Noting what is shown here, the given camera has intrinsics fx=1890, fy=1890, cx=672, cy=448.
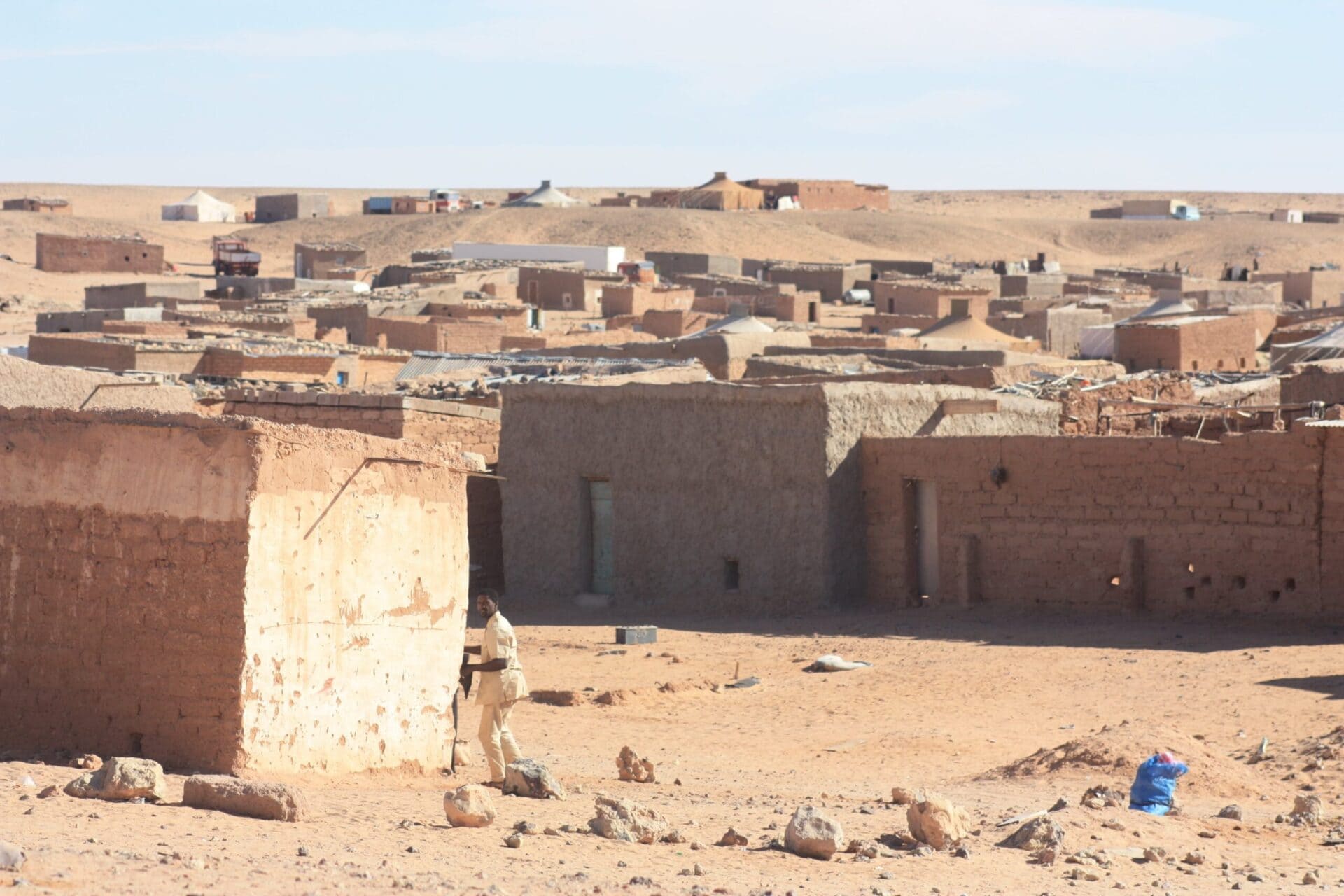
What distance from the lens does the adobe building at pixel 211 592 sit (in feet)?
26.8

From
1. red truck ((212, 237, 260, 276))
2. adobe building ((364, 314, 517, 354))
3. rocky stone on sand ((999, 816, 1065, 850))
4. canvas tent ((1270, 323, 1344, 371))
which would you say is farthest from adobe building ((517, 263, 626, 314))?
rocky stone on sand ((999, 816, 1065, 850))

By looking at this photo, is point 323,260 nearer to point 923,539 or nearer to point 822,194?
point 822,194

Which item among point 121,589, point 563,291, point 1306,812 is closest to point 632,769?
point 121,589

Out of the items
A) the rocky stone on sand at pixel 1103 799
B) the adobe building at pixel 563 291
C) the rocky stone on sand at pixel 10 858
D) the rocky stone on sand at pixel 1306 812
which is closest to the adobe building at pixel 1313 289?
the adobe building at pixel 563 291

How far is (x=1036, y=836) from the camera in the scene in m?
7.77

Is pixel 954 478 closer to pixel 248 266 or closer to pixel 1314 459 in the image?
pixel 1314 459

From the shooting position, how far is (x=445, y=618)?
9523 mm

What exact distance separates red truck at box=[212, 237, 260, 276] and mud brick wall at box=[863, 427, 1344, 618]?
143ft

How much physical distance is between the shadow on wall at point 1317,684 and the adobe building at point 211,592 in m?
5.65

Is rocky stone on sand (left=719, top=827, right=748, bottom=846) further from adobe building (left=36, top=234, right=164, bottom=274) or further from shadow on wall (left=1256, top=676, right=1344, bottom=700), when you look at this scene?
adobe building (left=36, top=234, right=164, bottom=274)

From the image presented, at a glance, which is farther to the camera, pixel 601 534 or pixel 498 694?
pixel 601 534

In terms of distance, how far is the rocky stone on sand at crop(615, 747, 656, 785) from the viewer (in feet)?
31.7

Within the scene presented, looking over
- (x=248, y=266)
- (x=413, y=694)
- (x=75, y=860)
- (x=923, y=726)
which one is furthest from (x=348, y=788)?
(x=248, y=266)

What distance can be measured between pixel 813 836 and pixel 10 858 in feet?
10.1
